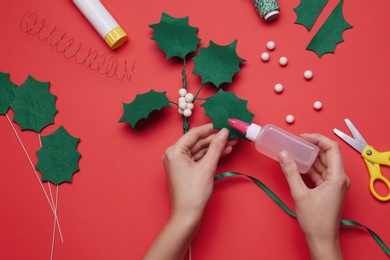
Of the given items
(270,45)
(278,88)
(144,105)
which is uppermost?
(144,105)

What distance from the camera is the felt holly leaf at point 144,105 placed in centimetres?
123

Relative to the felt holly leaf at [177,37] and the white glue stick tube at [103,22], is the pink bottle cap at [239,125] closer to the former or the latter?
the felt holly leaf at [177,37]

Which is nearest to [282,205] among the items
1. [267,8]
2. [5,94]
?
[267,8]

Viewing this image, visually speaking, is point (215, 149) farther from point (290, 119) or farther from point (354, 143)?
point (354, 143)

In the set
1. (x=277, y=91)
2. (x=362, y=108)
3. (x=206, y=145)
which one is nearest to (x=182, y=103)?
(x=206, y=145)

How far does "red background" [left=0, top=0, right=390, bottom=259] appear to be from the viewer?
121 centimetres

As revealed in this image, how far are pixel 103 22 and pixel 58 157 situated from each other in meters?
0.45

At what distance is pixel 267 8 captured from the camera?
1278 mm

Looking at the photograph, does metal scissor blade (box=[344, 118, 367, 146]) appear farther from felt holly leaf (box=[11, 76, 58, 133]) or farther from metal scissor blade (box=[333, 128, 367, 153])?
felt holly leaf (box=[11, 76, 58, 133])

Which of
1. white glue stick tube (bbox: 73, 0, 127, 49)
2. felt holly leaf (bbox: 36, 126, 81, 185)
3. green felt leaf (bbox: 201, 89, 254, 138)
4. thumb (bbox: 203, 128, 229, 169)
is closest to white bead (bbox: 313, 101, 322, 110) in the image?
green felt leaf (bbox: 201, 89, 254, 138)

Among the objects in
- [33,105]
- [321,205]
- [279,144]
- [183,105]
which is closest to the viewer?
[321,205]

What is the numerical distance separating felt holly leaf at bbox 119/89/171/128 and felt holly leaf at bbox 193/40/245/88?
13 cm

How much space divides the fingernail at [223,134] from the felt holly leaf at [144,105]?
195 millimetres

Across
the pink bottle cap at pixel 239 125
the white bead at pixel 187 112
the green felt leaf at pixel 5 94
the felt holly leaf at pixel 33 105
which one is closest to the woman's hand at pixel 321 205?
the pink bottle cap at pixel 239 125
